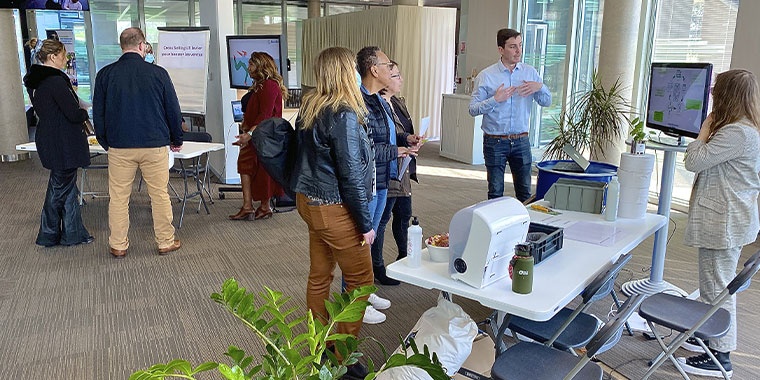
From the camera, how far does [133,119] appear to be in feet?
13.4

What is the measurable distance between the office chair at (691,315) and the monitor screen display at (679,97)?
1.05 m

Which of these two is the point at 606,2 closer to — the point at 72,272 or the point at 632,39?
the point at 632,39

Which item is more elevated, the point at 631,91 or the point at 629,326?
the point at 631,91

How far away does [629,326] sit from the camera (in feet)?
10.8

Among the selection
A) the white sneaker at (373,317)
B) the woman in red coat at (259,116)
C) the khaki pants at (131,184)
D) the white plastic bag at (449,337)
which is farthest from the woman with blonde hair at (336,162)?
the woman in red coat at (259,116)

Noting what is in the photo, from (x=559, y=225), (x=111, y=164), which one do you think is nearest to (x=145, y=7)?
(x=111, y=164)

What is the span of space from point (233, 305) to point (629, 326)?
8.86ft

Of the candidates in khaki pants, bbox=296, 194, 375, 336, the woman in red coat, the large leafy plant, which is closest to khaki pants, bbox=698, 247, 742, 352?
khaki pants, bbox=296, 194, 375, 336

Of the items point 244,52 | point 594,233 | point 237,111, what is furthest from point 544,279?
point 244,52

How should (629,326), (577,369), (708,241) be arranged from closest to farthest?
(577,369)
(708,241)
(629,326)

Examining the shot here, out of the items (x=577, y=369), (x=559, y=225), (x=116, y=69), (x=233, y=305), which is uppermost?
(x=116, y=69)

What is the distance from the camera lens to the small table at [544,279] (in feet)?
6.49

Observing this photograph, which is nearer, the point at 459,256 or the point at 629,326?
the point at 459,256

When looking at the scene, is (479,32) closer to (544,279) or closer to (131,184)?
(131,184)
